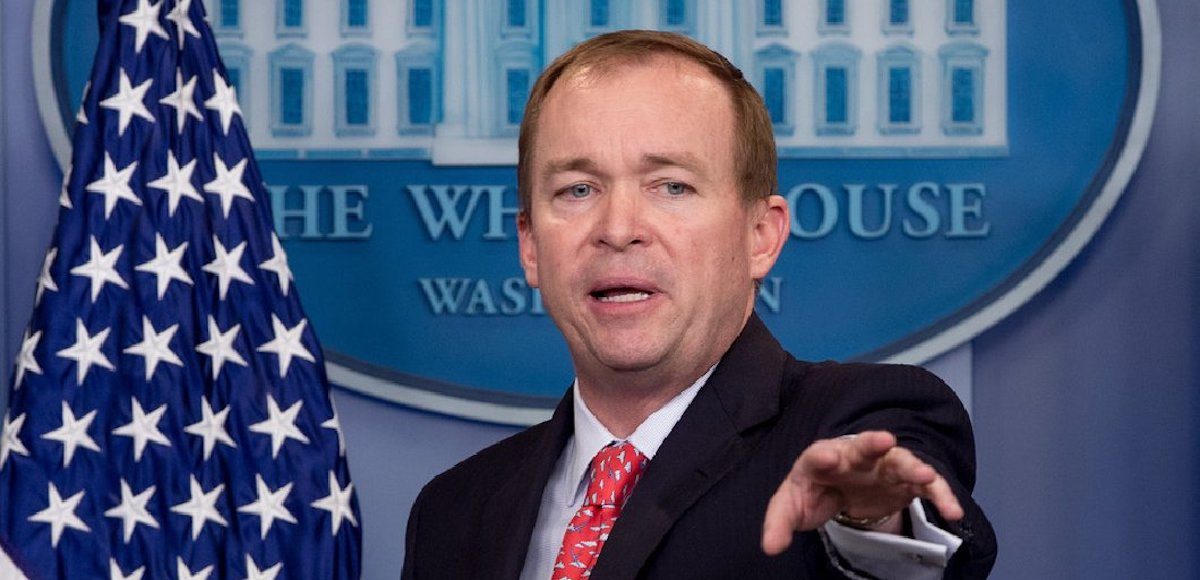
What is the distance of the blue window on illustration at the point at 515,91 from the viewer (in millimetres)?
3033

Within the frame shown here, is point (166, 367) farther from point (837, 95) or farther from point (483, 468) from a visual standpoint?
point (837, 95)

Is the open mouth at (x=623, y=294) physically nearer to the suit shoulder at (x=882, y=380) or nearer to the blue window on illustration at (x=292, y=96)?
the suit shoulder at (x=882, y=380)

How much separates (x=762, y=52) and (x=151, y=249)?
1265 millimetres

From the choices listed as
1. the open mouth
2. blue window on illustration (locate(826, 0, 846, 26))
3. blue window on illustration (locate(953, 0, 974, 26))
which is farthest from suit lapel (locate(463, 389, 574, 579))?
blue window on illustration (locate(953, 0, 974, 26))

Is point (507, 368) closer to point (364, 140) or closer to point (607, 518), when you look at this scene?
point (364, 140)

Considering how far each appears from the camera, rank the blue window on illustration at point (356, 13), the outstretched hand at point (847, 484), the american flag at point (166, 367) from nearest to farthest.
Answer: the outstretched hand at point (847, 484), the american flag at point (166, 367), the blue window on illustration at point (356, 13)

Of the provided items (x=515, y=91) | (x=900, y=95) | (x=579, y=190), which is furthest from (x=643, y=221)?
(x=900, y=95)

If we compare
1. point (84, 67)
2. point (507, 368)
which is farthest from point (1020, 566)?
point (84, 67)

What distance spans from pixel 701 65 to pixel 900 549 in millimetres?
768

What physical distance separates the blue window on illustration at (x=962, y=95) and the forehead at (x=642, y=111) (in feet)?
3.90

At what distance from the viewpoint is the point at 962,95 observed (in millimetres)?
3035

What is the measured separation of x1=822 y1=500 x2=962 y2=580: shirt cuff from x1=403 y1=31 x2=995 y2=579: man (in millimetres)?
163

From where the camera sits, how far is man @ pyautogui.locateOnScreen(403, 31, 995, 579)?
1771 mm

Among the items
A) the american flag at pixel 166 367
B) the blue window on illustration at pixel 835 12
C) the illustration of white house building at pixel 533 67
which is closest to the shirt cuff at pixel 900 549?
the american flag at pixel 166 367
